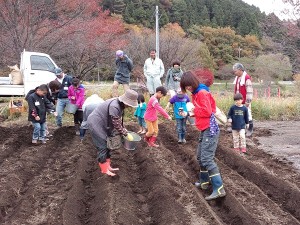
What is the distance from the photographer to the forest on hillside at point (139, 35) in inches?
658

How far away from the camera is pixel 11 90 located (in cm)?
1256

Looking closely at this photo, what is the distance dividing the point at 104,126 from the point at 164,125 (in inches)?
215

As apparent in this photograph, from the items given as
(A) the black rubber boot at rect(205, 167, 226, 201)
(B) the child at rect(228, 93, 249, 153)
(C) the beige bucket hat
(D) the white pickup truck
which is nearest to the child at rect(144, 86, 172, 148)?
(B) the child at rect(228, 93, 249, 153)

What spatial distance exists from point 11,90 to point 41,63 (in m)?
1.28

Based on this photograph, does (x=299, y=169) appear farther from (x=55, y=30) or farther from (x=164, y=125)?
(x=55, y=30)

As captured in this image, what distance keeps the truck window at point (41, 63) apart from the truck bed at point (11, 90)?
0.79 metres

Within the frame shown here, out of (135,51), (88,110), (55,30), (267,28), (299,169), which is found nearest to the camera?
(299,169)

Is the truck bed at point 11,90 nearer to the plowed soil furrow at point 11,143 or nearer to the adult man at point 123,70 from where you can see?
the plowed soil furrow at point 11,143

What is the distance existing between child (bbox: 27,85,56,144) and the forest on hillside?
8.63 meters

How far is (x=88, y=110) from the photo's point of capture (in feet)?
24.4

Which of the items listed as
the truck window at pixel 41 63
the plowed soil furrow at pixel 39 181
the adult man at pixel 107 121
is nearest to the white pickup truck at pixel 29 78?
the truck window at pixel 41 63

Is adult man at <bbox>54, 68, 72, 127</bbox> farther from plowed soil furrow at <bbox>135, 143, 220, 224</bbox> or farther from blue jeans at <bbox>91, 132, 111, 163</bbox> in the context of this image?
blue jeans at <bbox>91, 132, 111, 163</bbox>

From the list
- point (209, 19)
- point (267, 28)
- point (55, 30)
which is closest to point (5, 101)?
A: point (55, 30)

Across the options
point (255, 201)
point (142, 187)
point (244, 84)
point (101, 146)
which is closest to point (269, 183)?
point (255, 201)
